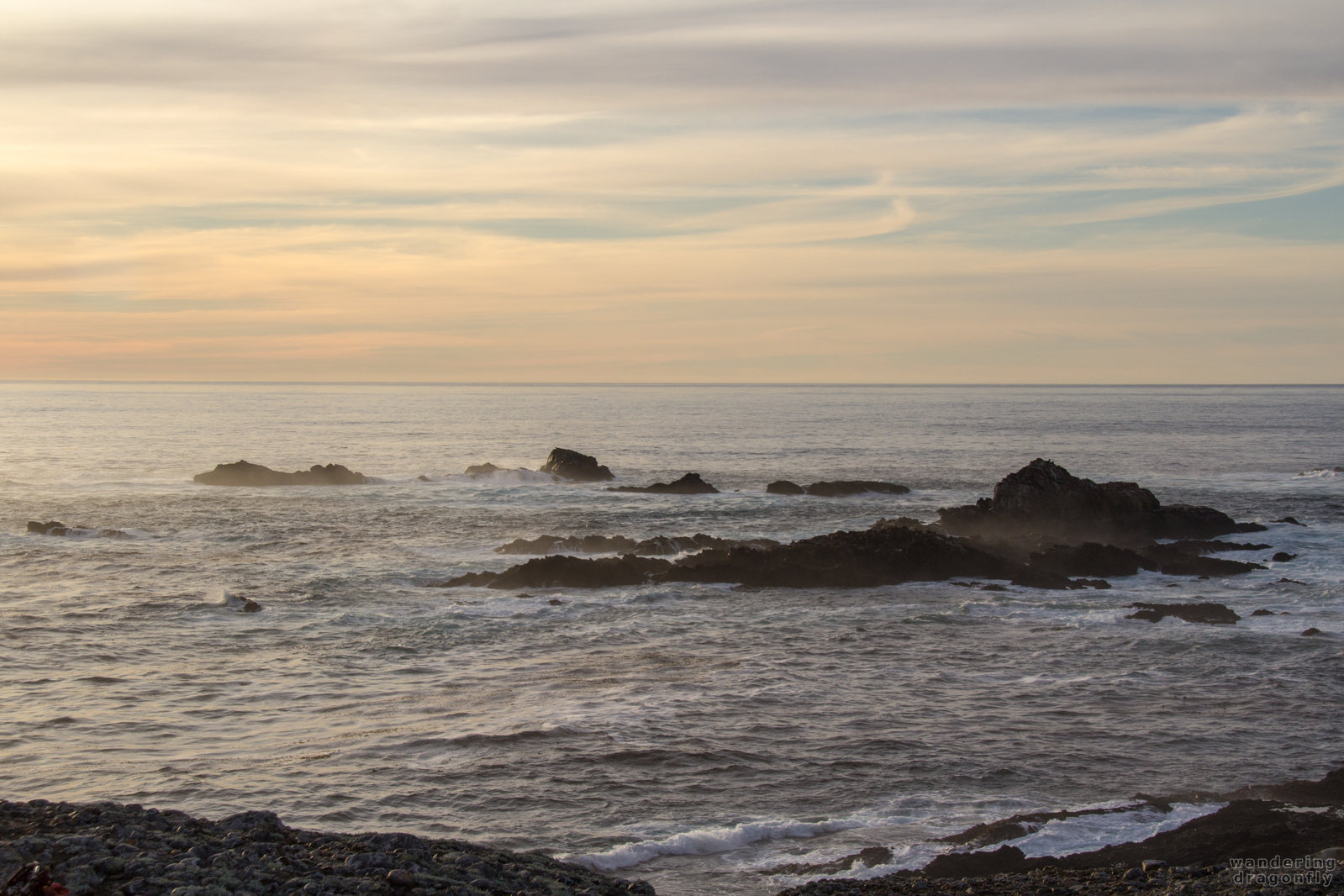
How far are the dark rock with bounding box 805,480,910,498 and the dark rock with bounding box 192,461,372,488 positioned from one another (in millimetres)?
26155

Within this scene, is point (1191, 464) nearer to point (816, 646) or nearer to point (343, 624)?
point (816, 646)

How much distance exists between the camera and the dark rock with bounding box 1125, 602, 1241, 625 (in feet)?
81.3

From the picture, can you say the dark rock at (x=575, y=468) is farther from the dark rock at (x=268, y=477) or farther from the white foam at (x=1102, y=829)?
the white foam at (x=1102, y=829)

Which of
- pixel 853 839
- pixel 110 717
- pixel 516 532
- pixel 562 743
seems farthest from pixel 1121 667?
pixel 516 532

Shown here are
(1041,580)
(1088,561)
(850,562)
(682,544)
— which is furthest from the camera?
(682,544)

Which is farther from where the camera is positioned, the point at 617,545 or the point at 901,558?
the point at 617,545

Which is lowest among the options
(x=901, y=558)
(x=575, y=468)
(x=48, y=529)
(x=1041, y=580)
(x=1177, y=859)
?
(x=1177, y=859)

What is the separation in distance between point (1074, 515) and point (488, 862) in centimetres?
3139

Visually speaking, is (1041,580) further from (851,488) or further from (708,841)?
(851,488)

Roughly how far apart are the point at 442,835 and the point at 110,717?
809cm

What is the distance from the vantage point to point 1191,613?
82.7 feet

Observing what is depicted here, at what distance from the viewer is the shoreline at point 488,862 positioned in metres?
9.48

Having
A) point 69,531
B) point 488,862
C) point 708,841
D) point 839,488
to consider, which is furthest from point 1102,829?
point 69,531

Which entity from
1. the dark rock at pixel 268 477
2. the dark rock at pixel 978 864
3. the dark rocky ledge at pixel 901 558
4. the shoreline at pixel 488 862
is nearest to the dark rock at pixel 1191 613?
the dark rocky ledge at pixel 901 558
